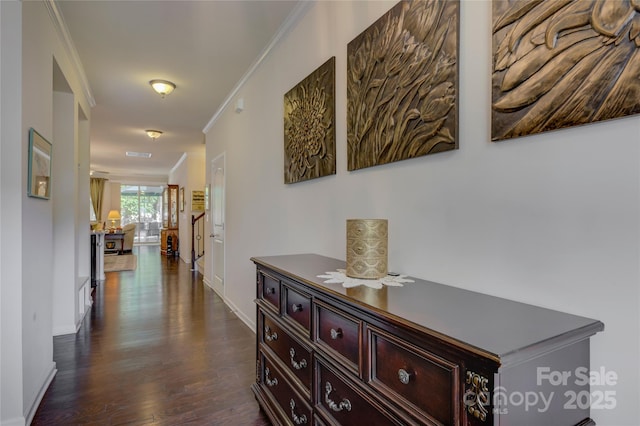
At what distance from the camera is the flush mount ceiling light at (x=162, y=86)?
12.8 ft

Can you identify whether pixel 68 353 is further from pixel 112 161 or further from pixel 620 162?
pixel 112 161

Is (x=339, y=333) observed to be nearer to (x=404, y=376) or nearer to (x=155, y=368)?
(x=404, y=376)

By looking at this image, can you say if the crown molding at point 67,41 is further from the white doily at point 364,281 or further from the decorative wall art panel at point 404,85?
the white doily at point 364,281

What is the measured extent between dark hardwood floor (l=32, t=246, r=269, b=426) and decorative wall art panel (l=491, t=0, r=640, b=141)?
2.15 m

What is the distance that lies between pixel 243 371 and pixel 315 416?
1424mm

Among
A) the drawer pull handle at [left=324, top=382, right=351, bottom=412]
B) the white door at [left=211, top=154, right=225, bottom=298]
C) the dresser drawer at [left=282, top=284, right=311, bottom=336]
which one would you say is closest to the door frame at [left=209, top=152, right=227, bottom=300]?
the white door at [left=211, top=154, right=225, bottom=298]

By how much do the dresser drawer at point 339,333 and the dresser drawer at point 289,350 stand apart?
167 millimetres

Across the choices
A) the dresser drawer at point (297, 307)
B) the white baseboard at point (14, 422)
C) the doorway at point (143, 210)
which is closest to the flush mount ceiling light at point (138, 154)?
the doorway at point (143, 210)

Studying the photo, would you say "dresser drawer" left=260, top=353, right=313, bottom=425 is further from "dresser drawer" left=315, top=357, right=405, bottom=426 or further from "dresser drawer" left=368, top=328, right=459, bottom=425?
"dresser drawer" left=368, top=328, right=459, bottom=425

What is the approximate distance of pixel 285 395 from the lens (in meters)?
1.79

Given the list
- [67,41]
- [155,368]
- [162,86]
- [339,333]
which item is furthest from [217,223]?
[339,333]

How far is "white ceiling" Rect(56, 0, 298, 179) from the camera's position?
2568 mm

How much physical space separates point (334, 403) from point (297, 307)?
45cm

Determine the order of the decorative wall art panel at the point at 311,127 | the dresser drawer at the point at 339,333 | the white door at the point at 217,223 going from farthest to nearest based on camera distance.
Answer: the white door at the point at 217,223 → the decorative wall art panel at the point at 311,127 → the dresser drawer at the point at 339,333
